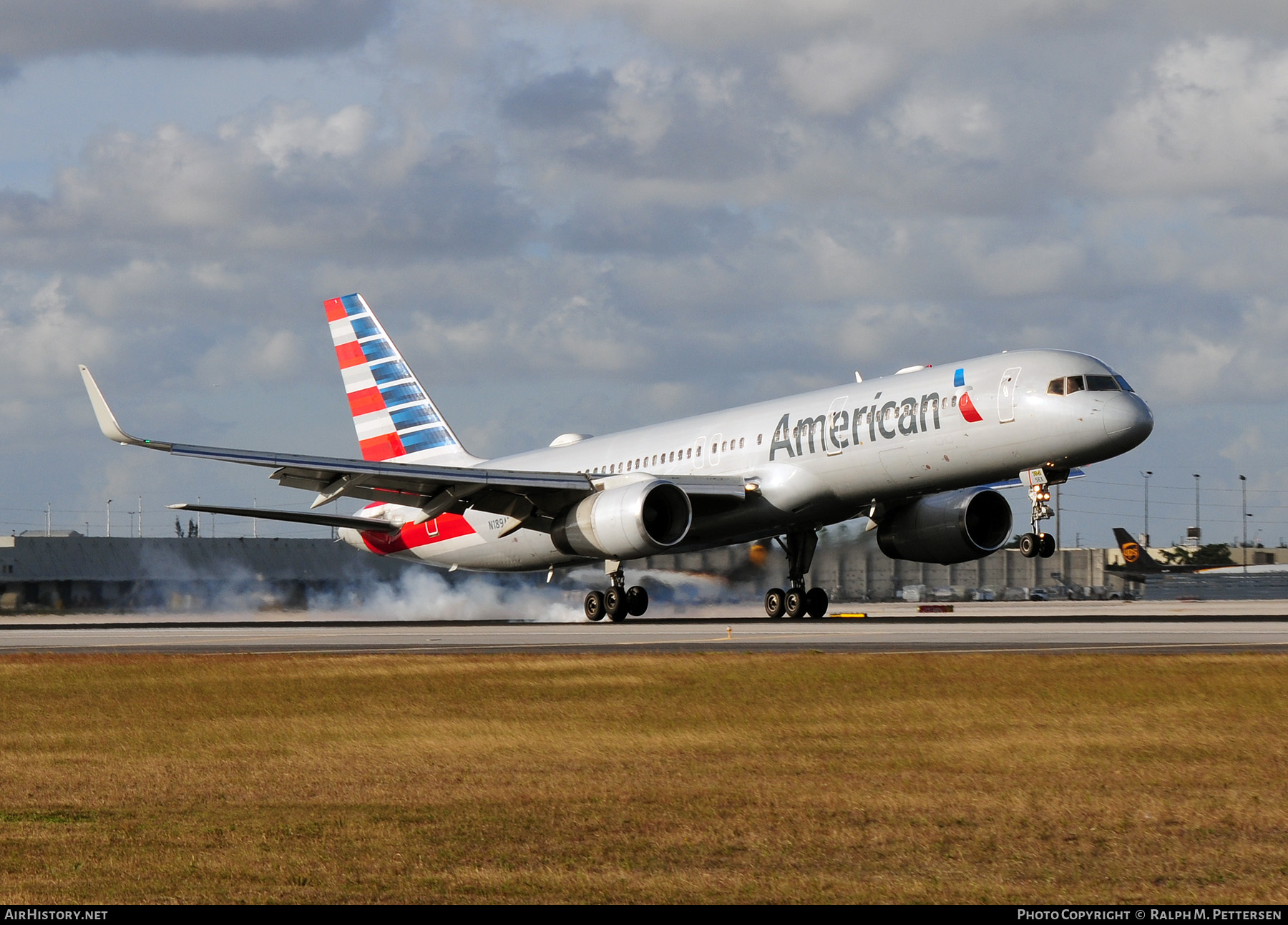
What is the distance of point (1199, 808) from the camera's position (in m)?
10.3

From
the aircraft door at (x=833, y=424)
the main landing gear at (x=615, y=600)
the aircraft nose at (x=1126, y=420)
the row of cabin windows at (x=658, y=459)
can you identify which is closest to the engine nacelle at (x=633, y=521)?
the main landing gear at (x=615, y=600)

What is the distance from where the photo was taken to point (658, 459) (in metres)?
42.7

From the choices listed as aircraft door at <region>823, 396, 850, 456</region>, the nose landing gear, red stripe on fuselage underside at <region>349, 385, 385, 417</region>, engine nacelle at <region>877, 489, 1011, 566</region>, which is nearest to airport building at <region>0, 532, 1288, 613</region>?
engine nacelle at <region>877, 489, 1011, 566</region>

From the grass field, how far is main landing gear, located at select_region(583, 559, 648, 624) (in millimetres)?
19922

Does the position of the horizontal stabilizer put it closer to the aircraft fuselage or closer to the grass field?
the aircraft fuselage

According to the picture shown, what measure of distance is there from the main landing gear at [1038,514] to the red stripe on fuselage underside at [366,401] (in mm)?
24934

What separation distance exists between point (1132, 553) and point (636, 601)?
66.1 metres

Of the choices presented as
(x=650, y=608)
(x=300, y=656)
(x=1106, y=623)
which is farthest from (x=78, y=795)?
(x=650, y=608)

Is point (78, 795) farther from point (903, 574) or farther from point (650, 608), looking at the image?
point (903, 574)

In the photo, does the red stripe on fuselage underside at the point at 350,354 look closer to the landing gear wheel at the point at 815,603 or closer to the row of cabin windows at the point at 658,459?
the row of cabin windows at the point at 658,459

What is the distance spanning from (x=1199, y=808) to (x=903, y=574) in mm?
74130

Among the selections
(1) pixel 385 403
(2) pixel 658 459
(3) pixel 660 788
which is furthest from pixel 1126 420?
(1) pixel 385 403

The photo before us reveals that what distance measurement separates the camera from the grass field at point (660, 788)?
8.33 m
